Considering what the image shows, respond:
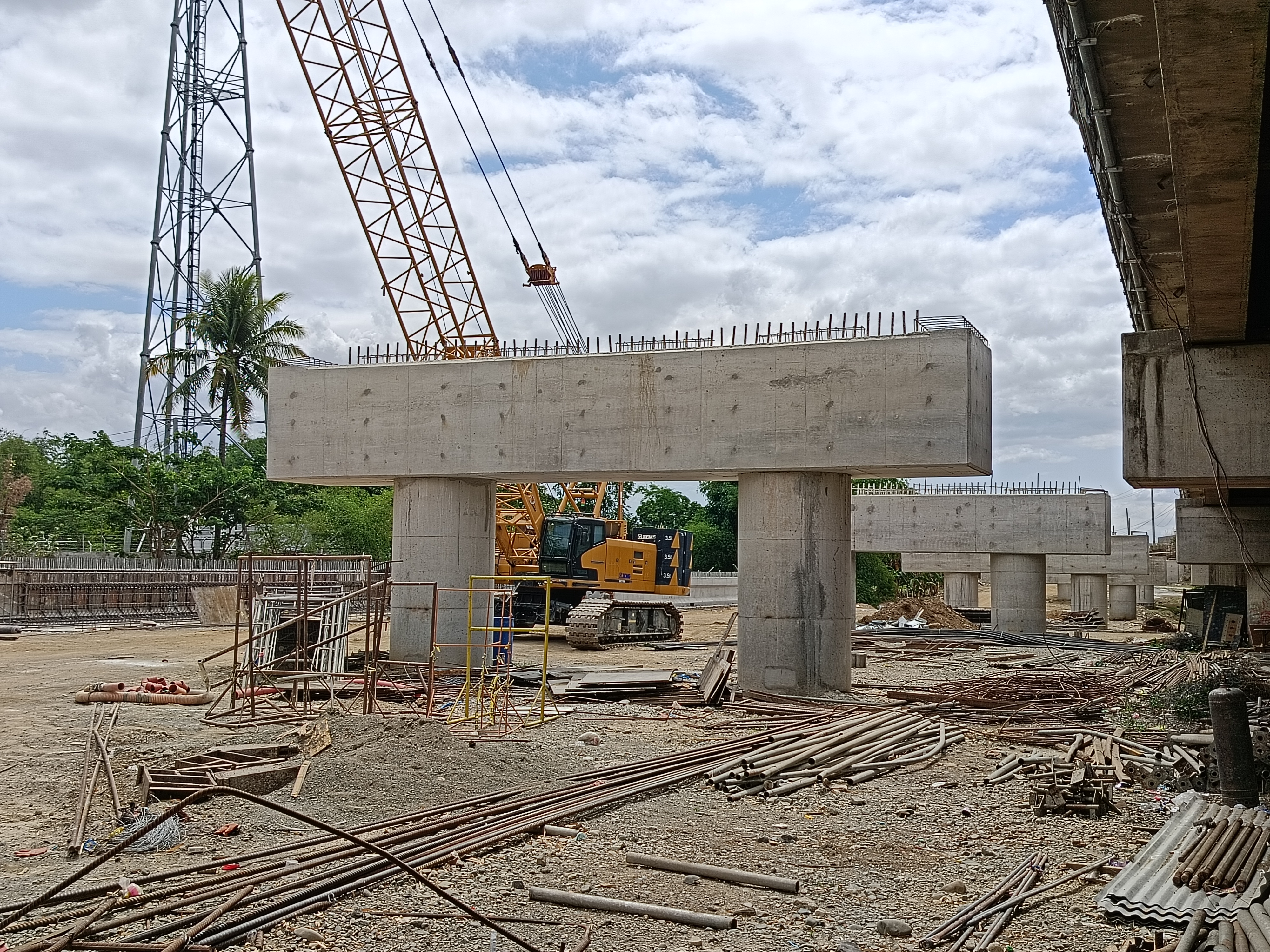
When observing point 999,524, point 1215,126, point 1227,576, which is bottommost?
point 1227,576

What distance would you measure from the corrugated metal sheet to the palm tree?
146 feet

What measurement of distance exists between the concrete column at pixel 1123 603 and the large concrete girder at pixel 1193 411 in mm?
Answer: 45570

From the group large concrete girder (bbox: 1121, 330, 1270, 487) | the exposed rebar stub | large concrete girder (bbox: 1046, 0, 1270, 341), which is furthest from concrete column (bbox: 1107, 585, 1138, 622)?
the exposed rebar stub

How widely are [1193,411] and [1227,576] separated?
27.4m

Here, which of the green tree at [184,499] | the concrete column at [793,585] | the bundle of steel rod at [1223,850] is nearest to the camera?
the bundle of steel rod at [1223,850]

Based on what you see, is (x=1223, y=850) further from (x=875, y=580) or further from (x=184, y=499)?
(x=875, y=580)

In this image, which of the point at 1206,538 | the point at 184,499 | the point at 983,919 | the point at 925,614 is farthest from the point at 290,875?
the point at 184,499

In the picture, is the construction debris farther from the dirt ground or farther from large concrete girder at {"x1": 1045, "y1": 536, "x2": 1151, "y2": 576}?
large concrete girder at {"x1": 1045, "y1": 536, "x2": 1151, "y2": 576}

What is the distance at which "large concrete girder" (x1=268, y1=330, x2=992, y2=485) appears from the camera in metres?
16.5

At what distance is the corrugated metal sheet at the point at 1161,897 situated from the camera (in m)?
6.55

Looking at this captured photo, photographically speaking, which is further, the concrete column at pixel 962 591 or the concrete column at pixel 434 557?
the concrete column at pixel 962 591

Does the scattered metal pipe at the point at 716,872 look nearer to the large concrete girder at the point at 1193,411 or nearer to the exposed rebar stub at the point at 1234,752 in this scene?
the exposed rebar stub at the point at 1234,752

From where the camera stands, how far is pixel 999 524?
34.7 m

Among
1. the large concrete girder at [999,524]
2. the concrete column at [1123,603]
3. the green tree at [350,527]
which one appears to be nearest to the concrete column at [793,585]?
the large concrete girder at [999,524]
